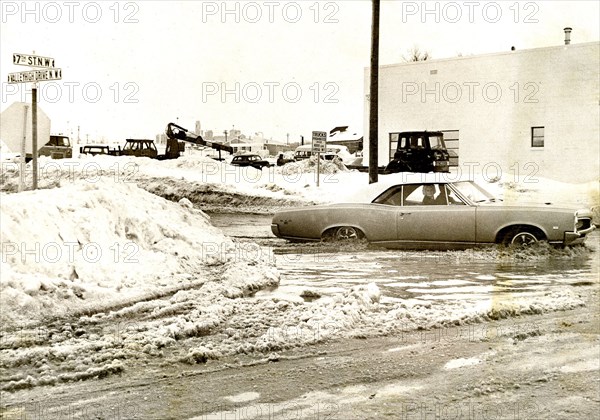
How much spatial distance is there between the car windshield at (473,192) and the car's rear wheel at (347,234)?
51.2 inches

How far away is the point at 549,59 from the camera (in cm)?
1859

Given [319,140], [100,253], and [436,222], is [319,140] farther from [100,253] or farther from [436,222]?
[100,253]

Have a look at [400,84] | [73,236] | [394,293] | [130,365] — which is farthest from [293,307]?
[400,84]

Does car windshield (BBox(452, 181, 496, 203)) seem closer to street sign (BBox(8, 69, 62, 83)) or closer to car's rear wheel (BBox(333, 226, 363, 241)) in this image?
car's rear wheel (BBox(333, 226, 363, 241))

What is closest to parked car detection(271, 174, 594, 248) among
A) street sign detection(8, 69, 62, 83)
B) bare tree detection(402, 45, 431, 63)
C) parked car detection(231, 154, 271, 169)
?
bare tree detection(402, 45, 431, 63)

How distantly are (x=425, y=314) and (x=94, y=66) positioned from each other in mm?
3576

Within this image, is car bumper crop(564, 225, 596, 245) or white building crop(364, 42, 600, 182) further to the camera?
white building crop(364, 42, 600, 182)

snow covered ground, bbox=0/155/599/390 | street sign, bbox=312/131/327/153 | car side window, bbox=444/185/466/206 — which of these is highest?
street sign, bbox=312/131/327/153

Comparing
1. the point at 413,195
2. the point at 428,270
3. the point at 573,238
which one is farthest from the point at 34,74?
the point at 573,238

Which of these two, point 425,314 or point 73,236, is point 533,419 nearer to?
point 425,314

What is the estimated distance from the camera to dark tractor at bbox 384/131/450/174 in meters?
16.5

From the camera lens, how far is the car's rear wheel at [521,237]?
6742 mm

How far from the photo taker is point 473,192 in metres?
7.20

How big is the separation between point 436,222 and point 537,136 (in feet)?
45.6
